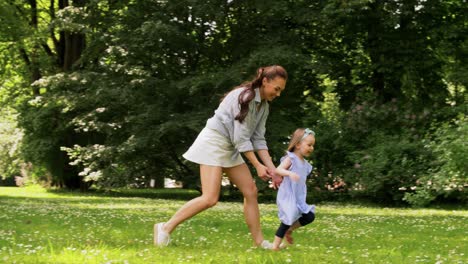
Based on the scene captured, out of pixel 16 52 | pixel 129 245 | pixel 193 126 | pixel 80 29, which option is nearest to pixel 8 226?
pixel 129 245

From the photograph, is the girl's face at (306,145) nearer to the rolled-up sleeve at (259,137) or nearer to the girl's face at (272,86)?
the rolled-up sleeve at (259,137)

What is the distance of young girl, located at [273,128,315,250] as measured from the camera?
6789mm

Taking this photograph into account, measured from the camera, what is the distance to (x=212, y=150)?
6730mm

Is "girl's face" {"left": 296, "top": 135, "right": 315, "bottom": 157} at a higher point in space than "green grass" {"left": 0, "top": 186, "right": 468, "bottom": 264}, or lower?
higher

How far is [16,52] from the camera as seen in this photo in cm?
3017

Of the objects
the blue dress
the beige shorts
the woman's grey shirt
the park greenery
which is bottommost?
the blue dress

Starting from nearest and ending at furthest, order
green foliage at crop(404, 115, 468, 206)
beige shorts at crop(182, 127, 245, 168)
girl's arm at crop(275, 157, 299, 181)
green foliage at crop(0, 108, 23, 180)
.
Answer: girl's arm at crop(275, 157, 299, 181)
beige shorts at crop(182, 127, 245, 168)
green foliage at crop(404, 115, 468, 206)
green foliage at crop(0, 108, 23, 180)

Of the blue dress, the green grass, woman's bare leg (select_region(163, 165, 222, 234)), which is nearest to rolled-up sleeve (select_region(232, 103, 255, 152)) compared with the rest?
woman's bare leg (select_region(163, 165, 222, 234))

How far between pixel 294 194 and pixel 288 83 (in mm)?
16268

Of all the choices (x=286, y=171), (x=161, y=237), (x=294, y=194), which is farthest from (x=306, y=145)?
(x=161, y=237)

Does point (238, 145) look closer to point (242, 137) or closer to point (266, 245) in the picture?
point (242, 137)

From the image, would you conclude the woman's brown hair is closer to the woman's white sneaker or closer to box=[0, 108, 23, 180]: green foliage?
the woman's white sneaker

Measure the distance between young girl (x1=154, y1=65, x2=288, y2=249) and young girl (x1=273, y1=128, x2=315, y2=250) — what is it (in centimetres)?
27

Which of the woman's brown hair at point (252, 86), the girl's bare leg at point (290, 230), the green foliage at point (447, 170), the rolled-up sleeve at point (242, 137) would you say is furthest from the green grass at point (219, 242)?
the green foliage at point (447, 170)
